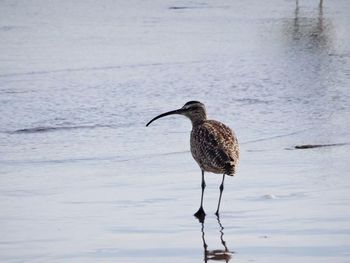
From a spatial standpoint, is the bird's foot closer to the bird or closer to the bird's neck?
the bird

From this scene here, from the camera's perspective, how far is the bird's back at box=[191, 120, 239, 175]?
25.5 ft

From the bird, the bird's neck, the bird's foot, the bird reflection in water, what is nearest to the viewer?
the bird reflection in water

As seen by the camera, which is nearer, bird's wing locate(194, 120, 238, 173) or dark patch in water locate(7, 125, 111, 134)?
bird's wing locate(194, 120, 238, 173)

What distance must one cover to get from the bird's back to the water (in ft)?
0.95

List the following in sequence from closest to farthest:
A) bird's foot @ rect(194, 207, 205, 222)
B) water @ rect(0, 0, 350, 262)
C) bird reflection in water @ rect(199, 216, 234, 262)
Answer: bird reflection in water @ rect(199, 216, 234, 262) < water @ rect(0, 0, 350, 262) < bird's foot @ rect(194, 207, 205, 222)

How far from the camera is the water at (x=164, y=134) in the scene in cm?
662

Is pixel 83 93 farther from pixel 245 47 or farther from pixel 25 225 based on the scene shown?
pixel 25 225

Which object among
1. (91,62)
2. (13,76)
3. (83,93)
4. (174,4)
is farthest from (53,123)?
(174,4)

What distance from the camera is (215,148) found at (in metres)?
7.91

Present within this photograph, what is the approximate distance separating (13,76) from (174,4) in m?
10.9

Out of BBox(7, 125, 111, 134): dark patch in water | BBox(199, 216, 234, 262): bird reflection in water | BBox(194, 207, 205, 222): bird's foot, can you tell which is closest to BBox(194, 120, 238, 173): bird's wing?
BBox(194, 207, 205, 222): bird's foot

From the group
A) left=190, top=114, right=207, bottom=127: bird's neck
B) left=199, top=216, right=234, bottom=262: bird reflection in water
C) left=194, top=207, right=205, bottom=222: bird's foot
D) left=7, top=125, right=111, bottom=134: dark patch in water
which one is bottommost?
left=7, top=125, right=111, bottom=134: dark patch in water

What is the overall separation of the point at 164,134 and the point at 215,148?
121 inches

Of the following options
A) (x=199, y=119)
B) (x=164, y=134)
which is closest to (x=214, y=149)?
(x=199, y=119)
